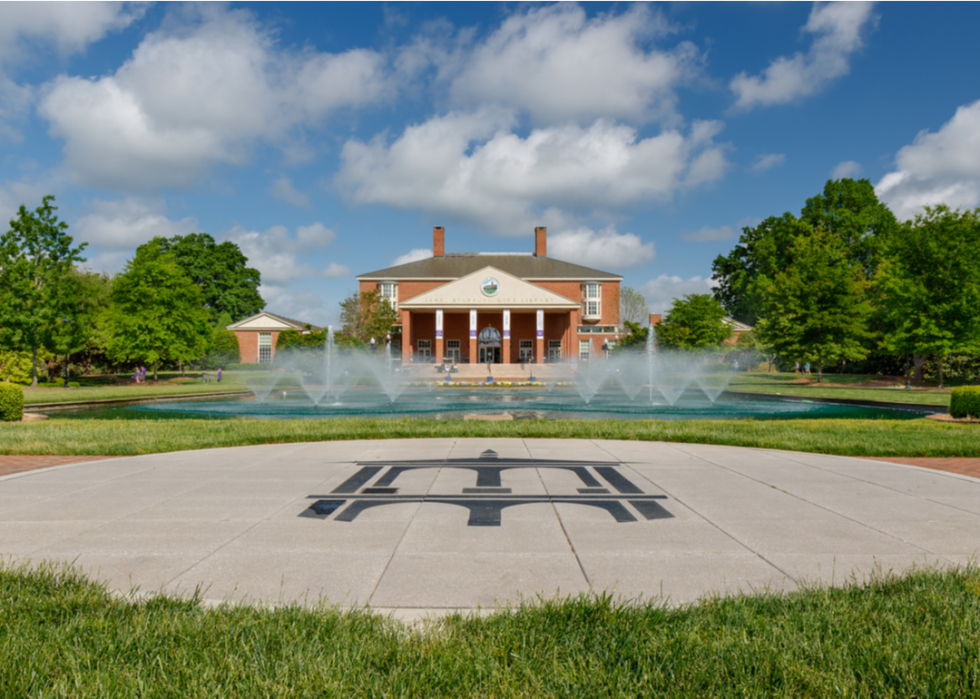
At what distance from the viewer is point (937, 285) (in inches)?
1188

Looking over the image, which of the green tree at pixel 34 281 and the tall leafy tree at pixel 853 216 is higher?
the tall leafy tree at pixel 853 216

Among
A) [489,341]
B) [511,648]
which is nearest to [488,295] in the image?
[489,341]

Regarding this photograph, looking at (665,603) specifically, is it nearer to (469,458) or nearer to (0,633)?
(0,633)

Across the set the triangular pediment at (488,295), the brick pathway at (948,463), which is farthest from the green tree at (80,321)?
the brick pathway at (948,463)

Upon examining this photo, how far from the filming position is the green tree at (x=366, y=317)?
5038 centimetres

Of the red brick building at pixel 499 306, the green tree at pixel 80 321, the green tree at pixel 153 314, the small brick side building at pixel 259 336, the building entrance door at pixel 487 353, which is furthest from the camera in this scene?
the small brick side building at pixel 259 336

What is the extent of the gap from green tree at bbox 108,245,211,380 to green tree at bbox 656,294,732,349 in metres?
34.9

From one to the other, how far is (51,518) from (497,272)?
46406 millimetres

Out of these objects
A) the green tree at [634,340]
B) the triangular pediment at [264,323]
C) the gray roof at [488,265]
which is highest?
the gray roof at [488,265]

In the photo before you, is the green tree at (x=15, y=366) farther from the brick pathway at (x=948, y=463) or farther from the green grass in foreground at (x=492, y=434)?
the brick pathway at (x=948, y=463)

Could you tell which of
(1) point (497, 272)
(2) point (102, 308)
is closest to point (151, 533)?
(2) point (102, 308)

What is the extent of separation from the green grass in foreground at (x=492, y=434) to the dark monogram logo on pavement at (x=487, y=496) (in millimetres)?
3313

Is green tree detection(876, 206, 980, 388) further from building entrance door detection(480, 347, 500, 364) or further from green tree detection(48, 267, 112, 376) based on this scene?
green tree detection(48, 267, 112, 376)

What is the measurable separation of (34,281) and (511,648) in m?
38.1
